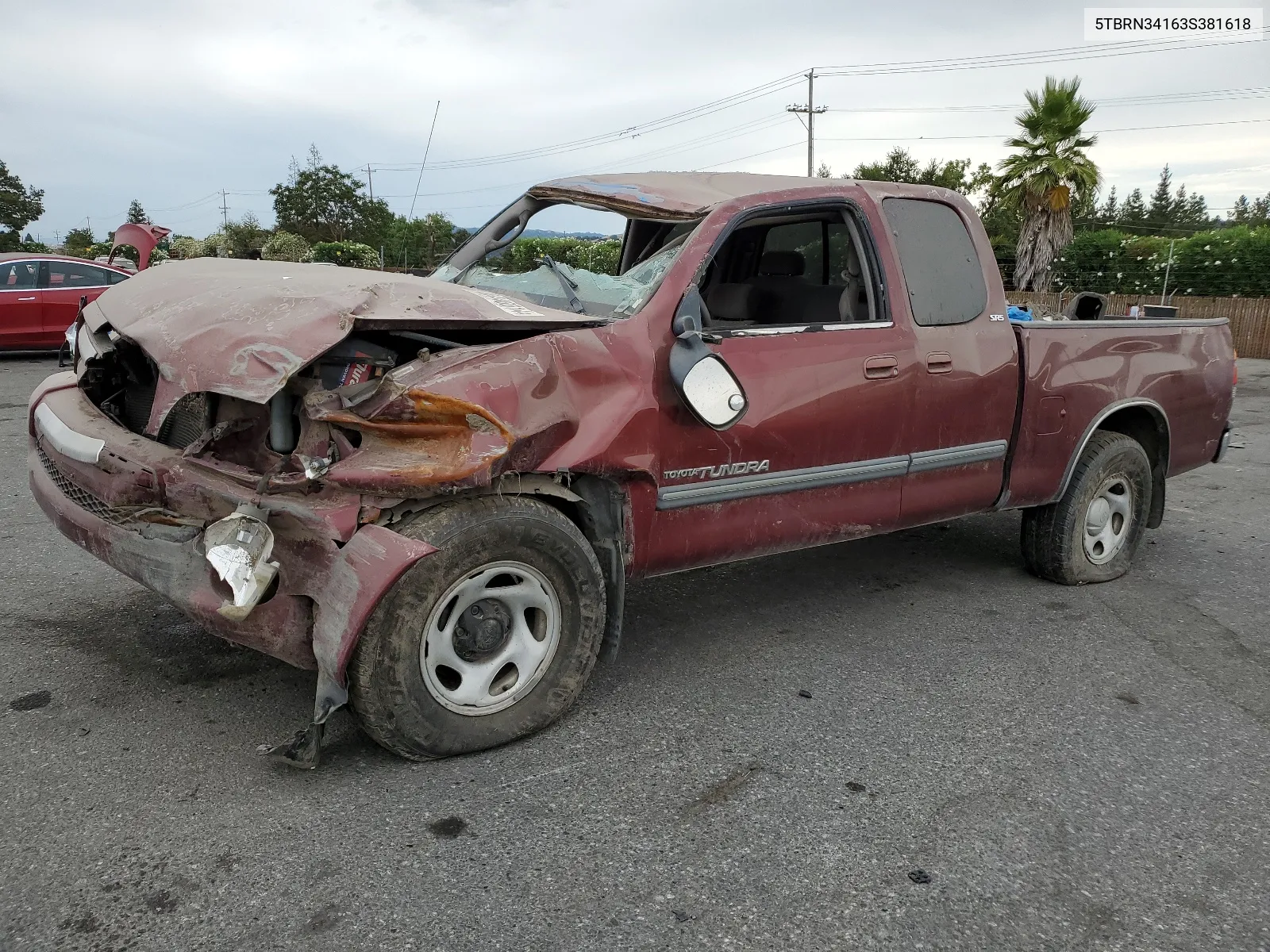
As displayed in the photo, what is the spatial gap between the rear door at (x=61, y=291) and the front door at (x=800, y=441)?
1202 centimetres

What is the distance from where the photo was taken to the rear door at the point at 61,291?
42.4 ft

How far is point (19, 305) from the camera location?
1273 centimetres

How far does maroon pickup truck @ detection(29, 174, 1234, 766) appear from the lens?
2789 millimetres

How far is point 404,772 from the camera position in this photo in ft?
9.61

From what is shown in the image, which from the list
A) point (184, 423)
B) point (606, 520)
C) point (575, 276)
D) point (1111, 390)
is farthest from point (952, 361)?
point (184, 423)

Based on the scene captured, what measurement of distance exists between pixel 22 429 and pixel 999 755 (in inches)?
331

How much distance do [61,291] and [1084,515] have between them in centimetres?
1310

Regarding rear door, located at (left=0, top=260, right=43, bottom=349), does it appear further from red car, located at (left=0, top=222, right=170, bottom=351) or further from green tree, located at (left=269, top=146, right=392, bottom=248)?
green tree, located at (left=269, top=146, right=392, bottom=248)

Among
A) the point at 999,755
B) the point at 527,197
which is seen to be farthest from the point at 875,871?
the point at 527,197

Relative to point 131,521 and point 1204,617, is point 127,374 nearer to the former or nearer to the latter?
point 131,521

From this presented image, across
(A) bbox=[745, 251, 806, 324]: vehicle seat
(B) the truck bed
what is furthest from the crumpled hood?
(B) the truck bed

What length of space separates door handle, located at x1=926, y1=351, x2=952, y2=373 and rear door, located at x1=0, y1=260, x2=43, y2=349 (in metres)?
12.8

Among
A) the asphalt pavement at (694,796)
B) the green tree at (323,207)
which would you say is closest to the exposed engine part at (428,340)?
the asphalt pavement at (694,796)

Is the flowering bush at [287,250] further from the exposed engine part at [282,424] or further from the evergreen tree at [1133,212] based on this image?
the evergreen tree at [1133,212]
